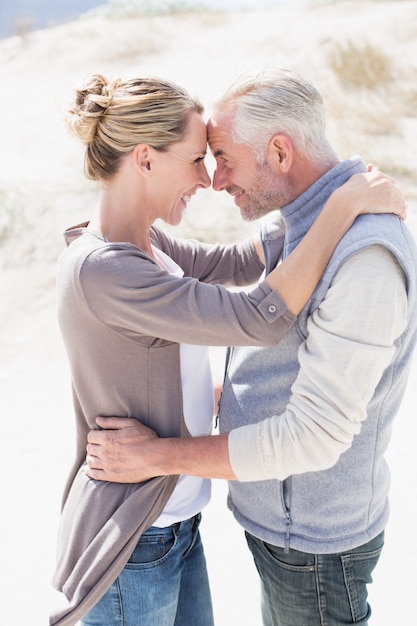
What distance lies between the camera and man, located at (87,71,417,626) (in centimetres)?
158

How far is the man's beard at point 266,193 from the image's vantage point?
72.8 inches

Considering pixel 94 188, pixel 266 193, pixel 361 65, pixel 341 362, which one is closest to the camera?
pixel 341 362

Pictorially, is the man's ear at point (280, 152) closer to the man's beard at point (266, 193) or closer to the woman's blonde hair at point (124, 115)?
the man's beard at point (266, 193)

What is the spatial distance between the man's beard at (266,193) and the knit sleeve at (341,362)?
13.4 inches

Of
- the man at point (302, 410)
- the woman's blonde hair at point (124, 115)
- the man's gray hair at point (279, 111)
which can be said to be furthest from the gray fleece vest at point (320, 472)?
the woman's blonde hair at point (124, 115)

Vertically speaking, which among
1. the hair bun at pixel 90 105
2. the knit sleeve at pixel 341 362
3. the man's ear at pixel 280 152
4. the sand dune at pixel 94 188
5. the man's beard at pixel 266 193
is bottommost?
the sand dune at pixel 94 188

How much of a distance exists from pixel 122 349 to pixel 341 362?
1.75 ft

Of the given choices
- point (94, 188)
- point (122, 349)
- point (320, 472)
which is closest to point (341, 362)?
point (320, 472)

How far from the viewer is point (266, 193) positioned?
1.89 m

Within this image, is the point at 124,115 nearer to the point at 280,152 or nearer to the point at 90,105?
the point at 90,105

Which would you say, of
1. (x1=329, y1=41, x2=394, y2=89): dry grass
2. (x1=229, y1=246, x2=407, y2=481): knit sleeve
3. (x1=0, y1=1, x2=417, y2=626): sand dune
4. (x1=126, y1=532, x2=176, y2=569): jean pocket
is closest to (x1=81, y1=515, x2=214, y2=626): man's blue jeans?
(x1=126, y1=532, x2=176, y2=569): jean pocket

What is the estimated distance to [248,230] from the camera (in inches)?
310

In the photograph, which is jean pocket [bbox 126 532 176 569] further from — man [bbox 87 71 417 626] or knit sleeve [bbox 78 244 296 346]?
knit sleeve [bbox 78 244 296 346]

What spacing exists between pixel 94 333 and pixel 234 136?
620mm
